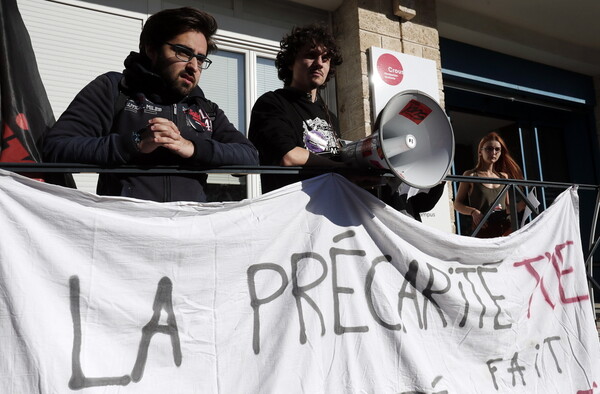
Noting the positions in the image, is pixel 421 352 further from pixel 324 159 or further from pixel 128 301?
pixel 128 301

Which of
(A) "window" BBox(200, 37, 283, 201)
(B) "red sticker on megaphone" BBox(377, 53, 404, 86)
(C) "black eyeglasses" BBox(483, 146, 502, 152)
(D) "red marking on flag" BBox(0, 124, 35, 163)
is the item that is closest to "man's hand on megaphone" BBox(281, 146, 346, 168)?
(D) "red marking on flag" BBox(0, 124, 35, 163)

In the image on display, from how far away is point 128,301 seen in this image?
1758 mm

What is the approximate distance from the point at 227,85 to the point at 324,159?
2.87m

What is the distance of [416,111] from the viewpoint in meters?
2.26

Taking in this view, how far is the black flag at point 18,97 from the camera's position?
2.57 m

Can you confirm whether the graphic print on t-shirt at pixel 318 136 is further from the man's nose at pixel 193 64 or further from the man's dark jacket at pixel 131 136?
the man's nose at pixel 193 64

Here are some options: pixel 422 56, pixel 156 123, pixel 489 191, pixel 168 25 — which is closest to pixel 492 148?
pixel 489 191

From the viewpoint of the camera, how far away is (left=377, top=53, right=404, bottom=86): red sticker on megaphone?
4.97 meters

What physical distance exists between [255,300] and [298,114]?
A: 3.35 feet

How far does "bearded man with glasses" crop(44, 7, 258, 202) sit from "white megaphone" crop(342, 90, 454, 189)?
496 mm

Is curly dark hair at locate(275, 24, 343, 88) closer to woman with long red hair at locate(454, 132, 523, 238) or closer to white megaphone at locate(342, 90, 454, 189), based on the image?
white megaphone at locate(342, 90, 454, 189)

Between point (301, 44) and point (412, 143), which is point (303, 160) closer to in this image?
point (412, 143)

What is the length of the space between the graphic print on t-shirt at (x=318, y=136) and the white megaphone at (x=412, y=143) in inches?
8.7

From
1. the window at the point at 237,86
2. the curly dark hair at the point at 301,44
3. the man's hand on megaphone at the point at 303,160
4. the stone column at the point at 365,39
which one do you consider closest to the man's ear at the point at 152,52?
the man's hand on megaphone at the point at 303,160
